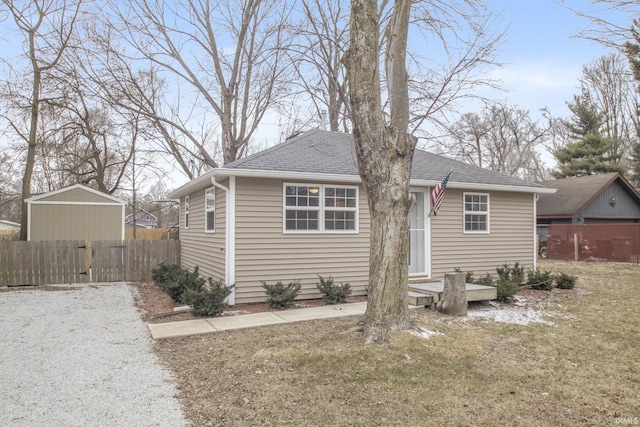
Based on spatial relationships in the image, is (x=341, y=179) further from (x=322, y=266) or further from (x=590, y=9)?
(x=590, y=9)

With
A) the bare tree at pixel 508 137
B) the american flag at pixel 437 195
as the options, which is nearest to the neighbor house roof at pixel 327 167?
the american flag at pixel 437 195

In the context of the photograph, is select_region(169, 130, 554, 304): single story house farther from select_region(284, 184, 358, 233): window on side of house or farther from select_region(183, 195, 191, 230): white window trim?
select_region(183, 195, 191, 230): white window trim

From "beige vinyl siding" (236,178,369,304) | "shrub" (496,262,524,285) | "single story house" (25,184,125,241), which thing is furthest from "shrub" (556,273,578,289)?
"single story house" (25,184,125,241)

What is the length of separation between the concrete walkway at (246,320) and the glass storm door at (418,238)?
2.63 metres

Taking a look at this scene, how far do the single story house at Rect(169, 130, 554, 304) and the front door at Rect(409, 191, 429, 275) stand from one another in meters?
0.02

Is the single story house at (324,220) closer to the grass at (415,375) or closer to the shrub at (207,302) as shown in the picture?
the shrub at (207,302)

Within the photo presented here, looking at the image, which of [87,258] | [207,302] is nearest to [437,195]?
[207,302]

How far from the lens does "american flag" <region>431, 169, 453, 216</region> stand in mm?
9094

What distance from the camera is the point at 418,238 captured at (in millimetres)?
9945

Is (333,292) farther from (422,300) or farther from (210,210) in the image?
(210,210)

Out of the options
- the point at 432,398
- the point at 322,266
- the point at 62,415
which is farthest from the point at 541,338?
the point at 62,415

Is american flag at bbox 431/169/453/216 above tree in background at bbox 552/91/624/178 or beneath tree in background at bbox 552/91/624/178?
beneath

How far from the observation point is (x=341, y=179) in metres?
8.61

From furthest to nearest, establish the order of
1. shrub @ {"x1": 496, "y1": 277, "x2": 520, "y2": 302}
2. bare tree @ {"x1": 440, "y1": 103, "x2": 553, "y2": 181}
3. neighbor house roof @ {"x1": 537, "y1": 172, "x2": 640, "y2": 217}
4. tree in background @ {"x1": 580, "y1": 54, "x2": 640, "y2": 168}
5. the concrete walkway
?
bare tree @ {"x1": 440, "y1": 103, "x2": 553, "y2": 181} < tree in background @ {"x1": 580, "y1": 54, "x2": 640, "y2": 168} < neighbor house roof @ {"x1": 537, "y1": 172, "x2": 640, "y2": 217} < shrub @ {"x1": 496, "y1": 277, "x2": 520, "y2": 302} < the concrete walkway
